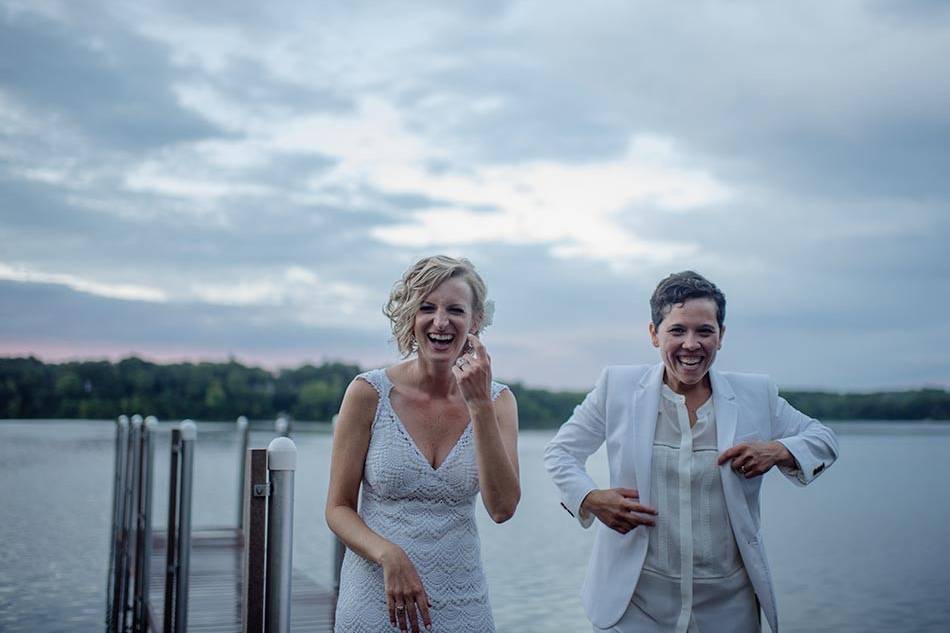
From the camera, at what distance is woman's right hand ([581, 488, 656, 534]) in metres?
2.63

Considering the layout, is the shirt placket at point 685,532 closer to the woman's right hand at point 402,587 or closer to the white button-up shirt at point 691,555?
the white button-up shirt at point 691,555

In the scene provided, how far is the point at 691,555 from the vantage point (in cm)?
265

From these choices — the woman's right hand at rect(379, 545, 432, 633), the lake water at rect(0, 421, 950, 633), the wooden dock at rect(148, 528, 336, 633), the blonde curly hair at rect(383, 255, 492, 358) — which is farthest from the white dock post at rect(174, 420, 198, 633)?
the woman's right hand at rect(379, 545, 432, 633)

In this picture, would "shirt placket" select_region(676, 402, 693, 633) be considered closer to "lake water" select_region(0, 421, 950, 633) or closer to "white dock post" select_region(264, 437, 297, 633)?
"white dock post" select_region(264, 437, 297, 633)

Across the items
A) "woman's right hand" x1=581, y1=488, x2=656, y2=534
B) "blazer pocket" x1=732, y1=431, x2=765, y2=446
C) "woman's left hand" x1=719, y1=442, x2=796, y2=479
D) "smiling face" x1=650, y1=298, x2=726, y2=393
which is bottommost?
"woman's right hand" x1=581, y1=488, x2=656, y2=534

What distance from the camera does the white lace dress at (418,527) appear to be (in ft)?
8.20

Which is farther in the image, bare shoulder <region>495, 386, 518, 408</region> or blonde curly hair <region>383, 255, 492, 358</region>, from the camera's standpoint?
bare shoulder <region>495, 386, 518, 408</region>

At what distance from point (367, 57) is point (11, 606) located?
43443mm

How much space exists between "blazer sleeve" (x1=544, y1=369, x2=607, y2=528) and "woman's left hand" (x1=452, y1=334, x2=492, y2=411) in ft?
1.85

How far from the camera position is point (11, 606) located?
34.8 feet

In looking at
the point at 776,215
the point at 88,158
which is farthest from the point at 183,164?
the point at 776,215

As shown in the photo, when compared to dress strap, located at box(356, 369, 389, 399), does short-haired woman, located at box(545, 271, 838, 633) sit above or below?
below

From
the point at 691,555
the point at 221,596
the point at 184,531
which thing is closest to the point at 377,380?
A: the point at 691,555

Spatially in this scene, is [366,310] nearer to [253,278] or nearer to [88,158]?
[253,278]
